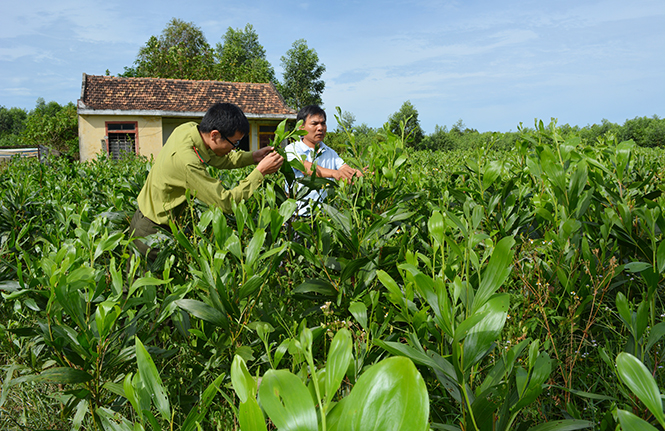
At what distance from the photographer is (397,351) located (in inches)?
32.7

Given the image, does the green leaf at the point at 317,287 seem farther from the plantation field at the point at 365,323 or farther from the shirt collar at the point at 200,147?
the shirt collar at the point at 200,147

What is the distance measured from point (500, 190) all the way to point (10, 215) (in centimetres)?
366

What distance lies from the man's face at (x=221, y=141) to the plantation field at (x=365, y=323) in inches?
38.6

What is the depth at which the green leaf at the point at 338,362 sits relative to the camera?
0.51 metres

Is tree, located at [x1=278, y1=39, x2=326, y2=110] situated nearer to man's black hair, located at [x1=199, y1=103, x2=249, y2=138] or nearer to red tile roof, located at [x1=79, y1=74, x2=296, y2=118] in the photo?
red tile roof, located at [x1=79, y1=74, x2=296, y2=118]

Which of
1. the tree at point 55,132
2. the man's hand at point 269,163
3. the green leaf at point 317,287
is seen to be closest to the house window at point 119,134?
the tree at point 55,132

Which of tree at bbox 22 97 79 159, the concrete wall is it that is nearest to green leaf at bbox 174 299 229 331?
the concrete wall

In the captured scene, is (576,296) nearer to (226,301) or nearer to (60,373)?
(226,301)

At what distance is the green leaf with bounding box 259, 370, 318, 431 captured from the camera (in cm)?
47

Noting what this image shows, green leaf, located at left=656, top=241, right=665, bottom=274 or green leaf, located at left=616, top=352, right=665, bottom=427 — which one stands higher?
green leaf, located at left=656, top=241, right=665, bottom=274

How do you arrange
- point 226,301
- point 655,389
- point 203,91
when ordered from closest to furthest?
1. point 655,389
2. point 226,301
3. point 203,91

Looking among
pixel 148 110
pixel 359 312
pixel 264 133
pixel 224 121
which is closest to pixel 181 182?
pixel 224 121

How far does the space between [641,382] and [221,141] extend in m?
2.68

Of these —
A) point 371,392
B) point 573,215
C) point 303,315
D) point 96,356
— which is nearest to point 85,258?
point 96,356
